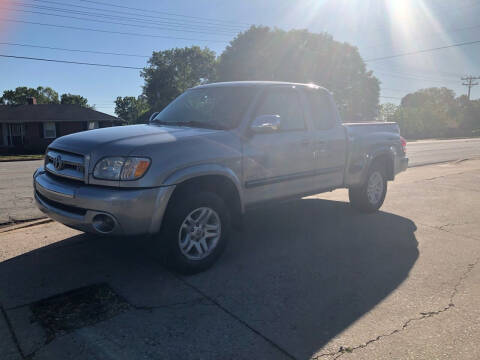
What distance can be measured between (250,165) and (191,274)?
132 centimetres

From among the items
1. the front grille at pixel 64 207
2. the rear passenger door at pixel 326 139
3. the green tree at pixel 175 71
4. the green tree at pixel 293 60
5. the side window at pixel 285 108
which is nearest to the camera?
the front grille at pixel 64 207

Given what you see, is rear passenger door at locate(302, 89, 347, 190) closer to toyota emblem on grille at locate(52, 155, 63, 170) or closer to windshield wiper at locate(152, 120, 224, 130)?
windshield wiper at locate(152, 120, 224, 130)

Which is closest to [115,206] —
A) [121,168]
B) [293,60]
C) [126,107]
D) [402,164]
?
[121,168]

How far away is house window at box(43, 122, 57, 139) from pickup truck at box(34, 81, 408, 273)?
31.7m

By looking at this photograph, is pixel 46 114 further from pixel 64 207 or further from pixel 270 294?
pixel 270 294

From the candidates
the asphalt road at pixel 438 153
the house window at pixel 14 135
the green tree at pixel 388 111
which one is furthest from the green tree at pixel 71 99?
the asphalt road at pixel 438 153

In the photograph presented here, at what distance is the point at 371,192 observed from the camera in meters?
6.45

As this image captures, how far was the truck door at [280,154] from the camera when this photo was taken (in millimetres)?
4320

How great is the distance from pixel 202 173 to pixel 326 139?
230 centimetres

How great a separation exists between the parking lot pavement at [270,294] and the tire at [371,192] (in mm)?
617

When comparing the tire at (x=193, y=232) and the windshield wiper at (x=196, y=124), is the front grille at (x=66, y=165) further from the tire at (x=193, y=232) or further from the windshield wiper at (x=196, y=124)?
the windshield wiper at (x=196, y=124)

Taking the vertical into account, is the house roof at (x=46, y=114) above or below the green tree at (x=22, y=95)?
below

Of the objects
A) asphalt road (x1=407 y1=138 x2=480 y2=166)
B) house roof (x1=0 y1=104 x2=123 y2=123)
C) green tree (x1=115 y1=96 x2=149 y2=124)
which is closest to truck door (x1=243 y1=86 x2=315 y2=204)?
asphalt road (x1=407 y1=138 x2=480 y2=166)

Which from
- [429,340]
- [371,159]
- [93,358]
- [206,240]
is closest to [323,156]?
[371,159]
